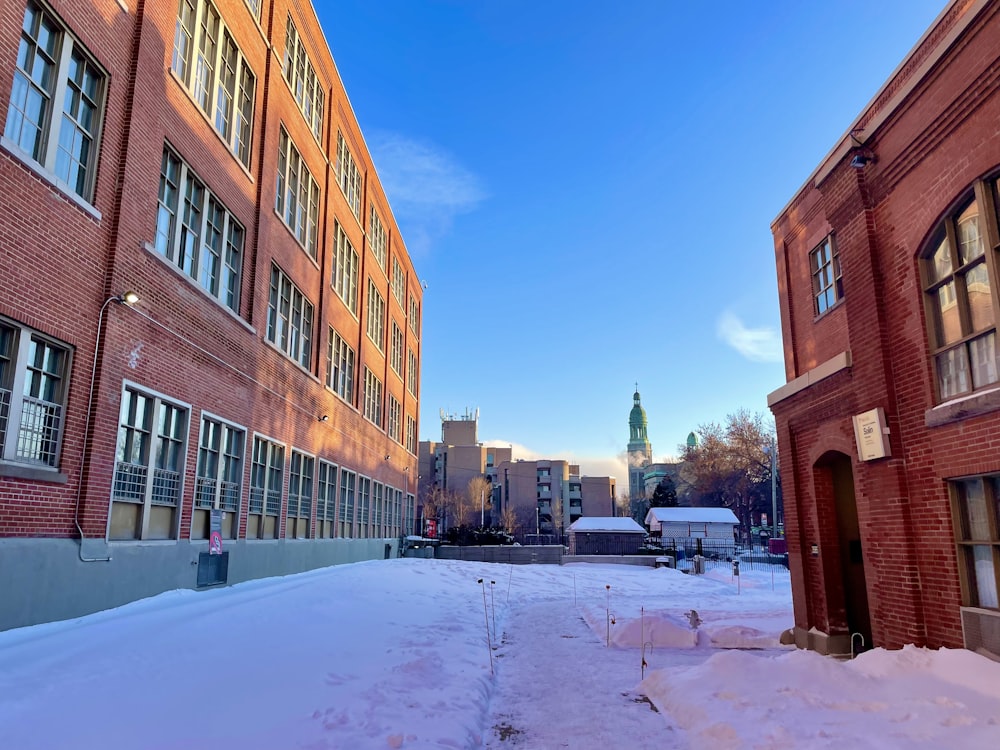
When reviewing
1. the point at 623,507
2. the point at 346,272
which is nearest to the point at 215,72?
the point at 346,272

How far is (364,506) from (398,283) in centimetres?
1390

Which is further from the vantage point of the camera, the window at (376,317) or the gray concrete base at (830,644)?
the window at (376,317)

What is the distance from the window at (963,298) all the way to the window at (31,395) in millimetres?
11551

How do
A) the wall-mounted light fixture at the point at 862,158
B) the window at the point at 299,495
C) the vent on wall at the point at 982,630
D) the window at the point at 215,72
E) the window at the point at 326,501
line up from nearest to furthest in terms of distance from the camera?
the vent on wall at the point at 982,630 → the wall-mounted light fixture at the point at 862,158 → the window at the point at 215,72 → the window at the point at 299,495 → the window at the point at 326,501

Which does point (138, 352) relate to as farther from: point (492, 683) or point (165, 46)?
point (492, 683)

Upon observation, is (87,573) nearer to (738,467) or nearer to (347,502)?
(347,502)

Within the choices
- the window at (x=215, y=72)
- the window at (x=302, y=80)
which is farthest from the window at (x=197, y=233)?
the window at (x=302, y=80)

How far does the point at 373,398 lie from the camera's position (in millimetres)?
32906

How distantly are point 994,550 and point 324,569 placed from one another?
1855cm

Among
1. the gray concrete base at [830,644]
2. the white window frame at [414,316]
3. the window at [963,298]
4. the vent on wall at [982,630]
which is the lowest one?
the gray concrete base at [830,644]

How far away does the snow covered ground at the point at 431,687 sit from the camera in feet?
19.2

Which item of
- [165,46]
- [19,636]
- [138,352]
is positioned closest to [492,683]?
[19,636]

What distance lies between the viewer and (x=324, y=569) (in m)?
21.9

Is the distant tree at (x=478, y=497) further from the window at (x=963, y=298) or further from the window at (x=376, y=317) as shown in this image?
the window at (x=963, y=298)
